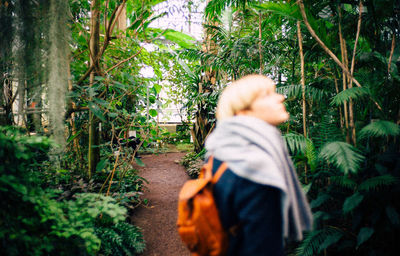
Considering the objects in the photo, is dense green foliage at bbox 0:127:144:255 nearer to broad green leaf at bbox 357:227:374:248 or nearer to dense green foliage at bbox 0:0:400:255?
dense green foliage at bbox 0:0:400:255

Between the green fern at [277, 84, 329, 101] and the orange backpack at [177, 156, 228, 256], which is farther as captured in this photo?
the green fern at [277, 84, 329, 101]

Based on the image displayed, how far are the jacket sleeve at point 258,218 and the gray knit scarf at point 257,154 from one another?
38 mm

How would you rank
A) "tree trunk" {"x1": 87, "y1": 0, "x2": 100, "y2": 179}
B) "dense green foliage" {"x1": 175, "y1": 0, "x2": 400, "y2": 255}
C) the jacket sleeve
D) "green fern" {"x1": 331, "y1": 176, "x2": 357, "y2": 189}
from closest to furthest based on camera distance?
the jacket sleeve < "dense green foliage" {"x1": 175, "y1": 0, "x2": 400, "y2": 255} < "green fern" {"x1": 331, "y1": 176, "x2": 357, "y2": 189} < "tree trunk" {"x1": 87, "y1": 0, "x2": 100, "y2": 179}

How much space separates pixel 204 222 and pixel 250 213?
20 centimetres

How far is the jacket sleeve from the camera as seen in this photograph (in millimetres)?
815

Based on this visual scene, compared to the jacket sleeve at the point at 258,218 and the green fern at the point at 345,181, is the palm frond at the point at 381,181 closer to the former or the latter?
the green fern at the point at 345,181

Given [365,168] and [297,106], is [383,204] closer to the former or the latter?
[365,168]

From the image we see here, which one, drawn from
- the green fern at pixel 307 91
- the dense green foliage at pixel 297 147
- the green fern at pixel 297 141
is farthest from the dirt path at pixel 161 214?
the green fern at pixel 307 91

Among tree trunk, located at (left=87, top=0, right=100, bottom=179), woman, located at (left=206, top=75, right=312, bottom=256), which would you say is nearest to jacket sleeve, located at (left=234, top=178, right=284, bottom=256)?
woman, located at (left=206, top=75, right=312, bottom=256)

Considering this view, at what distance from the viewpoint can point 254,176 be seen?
813mm

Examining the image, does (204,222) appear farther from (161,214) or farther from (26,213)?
(161,214)

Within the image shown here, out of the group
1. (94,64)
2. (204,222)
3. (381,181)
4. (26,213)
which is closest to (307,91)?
(381,181)

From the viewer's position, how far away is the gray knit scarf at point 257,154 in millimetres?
817

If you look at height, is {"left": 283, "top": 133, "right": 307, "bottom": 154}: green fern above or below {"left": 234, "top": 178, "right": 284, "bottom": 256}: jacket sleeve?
above
